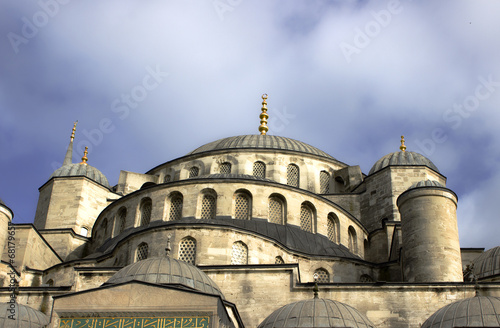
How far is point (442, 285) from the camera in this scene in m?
21.2

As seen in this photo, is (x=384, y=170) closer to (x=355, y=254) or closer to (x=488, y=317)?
(x=355, y=254)

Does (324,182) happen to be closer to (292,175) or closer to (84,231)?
(292,175)

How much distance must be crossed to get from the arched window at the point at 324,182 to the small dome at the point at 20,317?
56.6 feet

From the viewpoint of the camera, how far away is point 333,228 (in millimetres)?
28172

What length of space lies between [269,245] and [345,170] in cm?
1172

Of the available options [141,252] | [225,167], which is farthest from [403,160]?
[141,252]

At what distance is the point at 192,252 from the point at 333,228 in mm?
6830

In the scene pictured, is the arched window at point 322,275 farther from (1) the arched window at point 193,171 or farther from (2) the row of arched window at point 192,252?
(1) the arched window at point 193,171

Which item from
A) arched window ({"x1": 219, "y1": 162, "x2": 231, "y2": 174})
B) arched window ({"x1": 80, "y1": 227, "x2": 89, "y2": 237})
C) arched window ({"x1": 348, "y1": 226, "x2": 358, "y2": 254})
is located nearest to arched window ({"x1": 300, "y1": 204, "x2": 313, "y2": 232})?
arched window ({"x1": 348, "y1": 226, "x2": 358, "y2": 254})

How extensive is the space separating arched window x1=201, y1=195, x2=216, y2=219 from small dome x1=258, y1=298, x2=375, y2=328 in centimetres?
905

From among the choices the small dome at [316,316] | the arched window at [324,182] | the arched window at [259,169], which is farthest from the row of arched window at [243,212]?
the small dome at [316,316]

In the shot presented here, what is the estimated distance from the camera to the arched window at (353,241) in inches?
1115

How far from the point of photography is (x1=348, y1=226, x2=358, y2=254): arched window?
28.3 meters

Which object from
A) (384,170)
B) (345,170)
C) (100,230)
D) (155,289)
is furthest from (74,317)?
(345,170)
